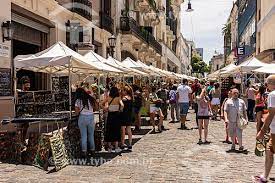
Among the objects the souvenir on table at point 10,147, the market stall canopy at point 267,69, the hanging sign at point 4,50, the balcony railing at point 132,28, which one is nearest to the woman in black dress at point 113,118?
the souvenir on table at point 10,147

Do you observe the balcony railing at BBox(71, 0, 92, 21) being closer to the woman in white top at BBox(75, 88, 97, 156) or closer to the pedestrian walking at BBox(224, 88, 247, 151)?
the woman in white top at BBox(75, 88, 97, 156)

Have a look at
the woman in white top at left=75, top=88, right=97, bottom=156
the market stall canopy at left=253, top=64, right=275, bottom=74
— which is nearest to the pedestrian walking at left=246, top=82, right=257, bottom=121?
the market stall canopy at left=253, top=64, right=275, bottom=74

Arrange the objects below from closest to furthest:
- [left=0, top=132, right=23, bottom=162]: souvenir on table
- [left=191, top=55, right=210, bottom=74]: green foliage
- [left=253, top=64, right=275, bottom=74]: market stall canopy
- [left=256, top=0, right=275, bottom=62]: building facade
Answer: [left=0, top=132, right=23, bottom=162]: souvenir on table → [left=253, top=64, right=275, bottom=74]: market stall canopy → [left=256, top=0, right=275, bottom=62]: building facade → [left=191, top=55, right=210, bottom=74]: green foliage

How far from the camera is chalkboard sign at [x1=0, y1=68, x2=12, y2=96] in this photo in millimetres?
13250

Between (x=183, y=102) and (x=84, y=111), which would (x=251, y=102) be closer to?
(x=183, y=102)

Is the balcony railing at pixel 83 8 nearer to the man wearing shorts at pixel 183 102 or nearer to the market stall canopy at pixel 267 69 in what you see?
the man wearing shorts at pixel 183 102

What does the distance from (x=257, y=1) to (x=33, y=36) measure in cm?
2709

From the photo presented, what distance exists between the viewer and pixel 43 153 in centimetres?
912

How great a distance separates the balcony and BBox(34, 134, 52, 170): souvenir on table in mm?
16364

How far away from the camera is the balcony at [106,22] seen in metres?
25.0

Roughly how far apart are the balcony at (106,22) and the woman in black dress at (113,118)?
14701 millimetres

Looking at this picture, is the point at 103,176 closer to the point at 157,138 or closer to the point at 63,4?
the point at 157,138

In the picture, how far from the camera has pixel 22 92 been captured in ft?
46.0

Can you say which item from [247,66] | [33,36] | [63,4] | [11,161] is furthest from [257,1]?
[11,161]
